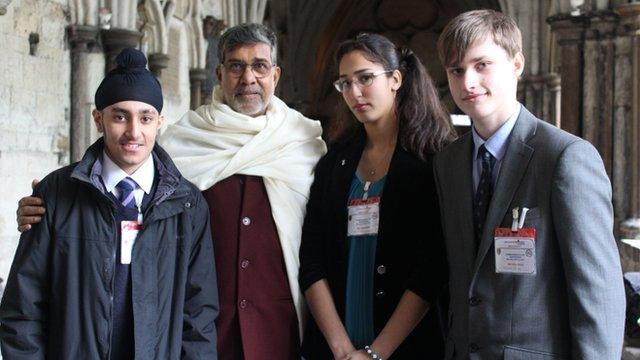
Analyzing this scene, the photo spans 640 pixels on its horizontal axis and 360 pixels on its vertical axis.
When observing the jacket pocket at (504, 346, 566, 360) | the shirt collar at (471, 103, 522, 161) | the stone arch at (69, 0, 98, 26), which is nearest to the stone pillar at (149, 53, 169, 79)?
the stone arch at (69, 0, 98, 26)

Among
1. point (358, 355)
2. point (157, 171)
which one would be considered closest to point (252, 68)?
point (157, 171)

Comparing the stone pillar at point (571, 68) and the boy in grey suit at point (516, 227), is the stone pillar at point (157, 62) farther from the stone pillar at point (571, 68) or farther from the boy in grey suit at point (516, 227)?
the boy in grey suit at point (516, 227)

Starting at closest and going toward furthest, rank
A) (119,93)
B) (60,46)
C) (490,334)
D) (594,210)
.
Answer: (594,210) → (490,334) → (119,93) → (60,46)

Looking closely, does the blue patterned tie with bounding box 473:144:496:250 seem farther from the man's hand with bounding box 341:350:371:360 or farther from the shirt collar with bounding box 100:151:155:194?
the shirt collar with bounding box 100:151:155:194

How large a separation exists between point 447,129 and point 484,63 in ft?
1.76

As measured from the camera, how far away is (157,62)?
26.2 ft

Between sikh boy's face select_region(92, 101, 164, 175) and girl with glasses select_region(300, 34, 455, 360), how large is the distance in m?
0.63

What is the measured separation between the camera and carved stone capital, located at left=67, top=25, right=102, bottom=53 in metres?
6.43

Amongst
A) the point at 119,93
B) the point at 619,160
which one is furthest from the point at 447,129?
the point at 619,160

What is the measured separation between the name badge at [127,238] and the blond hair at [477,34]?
98 centimetres

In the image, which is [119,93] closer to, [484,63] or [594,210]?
[484,63]

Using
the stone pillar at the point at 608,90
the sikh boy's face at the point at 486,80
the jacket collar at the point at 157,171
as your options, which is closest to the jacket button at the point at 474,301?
the sikh boy's face at the point at 486,80

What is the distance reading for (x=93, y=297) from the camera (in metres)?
2.27

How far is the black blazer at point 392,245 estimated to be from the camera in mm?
2547
